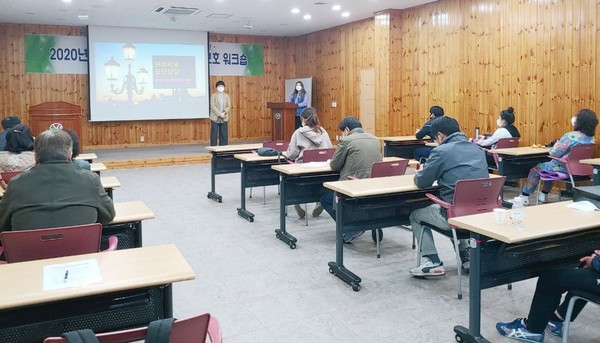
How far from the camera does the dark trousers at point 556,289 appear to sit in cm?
253

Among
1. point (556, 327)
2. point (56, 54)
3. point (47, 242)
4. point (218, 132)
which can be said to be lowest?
point (556, 327)

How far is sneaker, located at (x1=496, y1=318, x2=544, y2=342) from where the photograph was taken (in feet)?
9.28

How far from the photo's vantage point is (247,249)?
4770 millimetres

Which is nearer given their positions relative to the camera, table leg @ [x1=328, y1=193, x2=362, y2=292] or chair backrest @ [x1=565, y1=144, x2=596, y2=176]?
table leg @ [x1=328, y1=193, x2=362, y2=292]

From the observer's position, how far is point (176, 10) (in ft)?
33.4

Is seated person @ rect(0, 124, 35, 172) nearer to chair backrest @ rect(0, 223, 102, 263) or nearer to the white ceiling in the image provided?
chair backrest @ rect(0, 223, 102, 263)

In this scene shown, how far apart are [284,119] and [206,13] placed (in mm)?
3205

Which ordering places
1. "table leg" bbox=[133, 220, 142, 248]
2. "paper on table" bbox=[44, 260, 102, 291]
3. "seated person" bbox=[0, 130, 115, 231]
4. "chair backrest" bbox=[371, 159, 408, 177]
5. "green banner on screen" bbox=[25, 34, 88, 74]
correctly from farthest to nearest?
"green banner on screen" bbox=[25, 34, 88, 74]
"chair backrest" bbox=[371, 159, 408, 177]
"table leg" bbox=[133, 220, 142, 248]
"seated person" bbox=[0, 130, 115, 231]
"paper on table" bbox=[44, 260, 102, 291]

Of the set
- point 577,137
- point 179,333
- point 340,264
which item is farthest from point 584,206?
point 577,137

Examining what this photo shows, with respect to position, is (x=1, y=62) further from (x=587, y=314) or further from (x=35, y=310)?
(x=587, y=314)

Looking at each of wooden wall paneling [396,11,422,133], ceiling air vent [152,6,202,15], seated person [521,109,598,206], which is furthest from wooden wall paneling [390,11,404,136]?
seated person [521,109,598,206]

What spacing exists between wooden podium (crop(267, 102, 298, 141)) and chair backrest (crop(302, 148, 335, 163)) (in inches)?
282

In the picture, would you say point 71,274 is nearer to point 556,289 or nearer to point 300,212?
point 556,289

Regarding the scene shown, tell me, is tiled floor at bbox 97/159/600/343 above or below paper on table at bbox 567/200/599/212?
below
